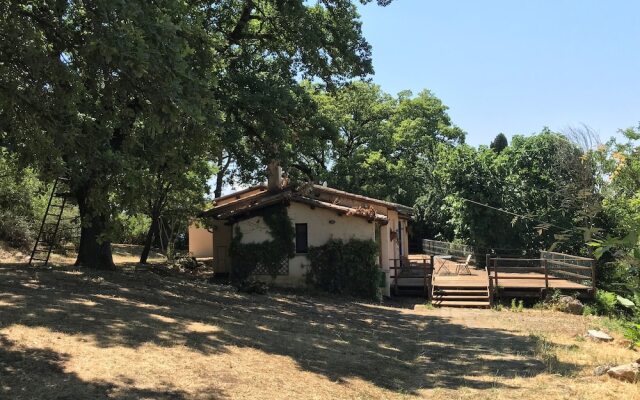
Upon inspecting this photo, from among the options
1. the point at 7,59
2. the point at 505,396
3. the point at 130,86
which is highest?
the point at 7,59

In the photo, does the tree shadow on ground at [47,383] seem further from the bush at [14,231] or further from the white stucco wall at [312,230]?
the bush at [14,231]

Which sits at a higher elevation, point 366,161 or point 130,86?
point 366,161

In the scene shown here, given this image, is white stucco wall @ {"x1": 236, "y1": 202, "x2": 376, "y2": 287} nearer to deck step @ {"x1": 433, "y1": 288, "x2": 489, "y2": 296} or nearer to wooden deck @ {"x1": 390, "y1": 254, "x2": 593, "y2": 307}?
wooden deck @ {"x1": 390, "y1": 254, "x2": 593, "y2": 307}

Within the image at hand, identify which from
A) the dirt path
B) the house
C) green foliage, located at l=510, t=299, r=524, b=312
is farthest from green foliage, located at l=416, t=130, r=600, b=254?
the dirt path

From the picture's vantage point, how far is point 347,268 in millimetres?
20344

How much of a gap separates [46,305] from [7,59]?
4023mm

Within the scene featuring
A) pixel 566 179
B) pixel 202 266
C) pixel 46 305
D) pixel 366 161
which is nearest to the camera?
pixel 46 305

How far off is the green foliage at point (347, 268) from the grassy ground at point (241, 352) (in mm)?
5678

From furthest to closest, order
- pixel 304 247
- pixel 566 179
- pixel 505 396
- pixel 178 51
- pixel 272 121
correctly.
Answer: pixel 566 179 < pixel 304 247 < pixel 272 121 < pixel 505 396 < pixel 178 51

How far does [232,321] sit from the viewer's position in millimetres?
10289

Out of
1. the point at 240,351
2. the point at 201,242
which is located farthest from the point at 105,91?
the point at 201,242

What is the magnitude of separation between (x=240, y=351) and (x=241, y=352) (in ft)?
0.16

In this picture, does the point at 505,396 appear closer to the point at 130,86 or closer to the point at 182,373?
the point at 182,373

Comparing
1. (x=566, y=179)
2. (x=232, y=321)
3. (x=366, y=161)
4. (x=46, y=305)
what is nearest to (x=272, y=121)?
(x=232, y=321)
